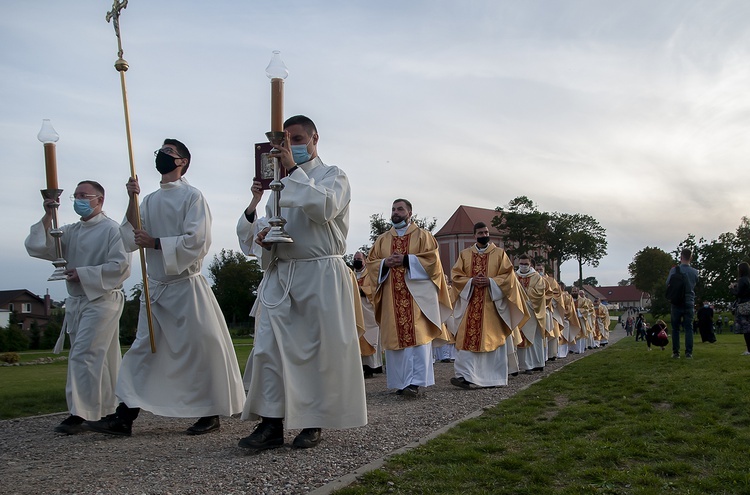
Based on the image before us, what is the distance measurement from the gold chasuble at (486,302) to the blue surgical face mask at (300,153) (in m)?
5.55

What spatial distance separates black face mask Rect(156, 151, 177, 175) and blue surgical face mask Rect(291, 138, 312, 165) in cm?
157

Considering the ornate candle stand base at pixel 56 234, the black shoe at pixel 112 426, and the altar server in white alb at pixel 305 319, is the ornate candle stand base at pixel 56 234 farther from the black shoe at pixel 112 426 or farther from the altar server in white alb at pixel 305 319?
the altar server in white alb at pixel 305 319

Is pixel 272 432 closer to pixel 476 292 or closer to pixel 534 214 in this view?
pixel 476 292

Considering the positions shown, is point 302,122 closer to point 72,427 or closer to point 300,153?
point 300,153

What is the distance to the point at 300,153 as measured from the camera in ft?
18.4

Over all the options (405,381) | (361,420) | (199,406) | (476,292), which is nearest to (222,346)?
(199,406)

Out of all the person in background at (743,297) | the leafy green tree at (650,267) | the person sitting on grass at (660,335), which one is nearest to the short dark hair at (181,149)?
the person in background at (743,297)

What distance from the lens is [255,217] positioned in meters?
6.01

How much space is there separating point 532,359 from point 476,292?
357cm

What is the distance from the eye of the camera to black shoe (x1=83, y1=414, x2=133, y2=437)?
599 cm

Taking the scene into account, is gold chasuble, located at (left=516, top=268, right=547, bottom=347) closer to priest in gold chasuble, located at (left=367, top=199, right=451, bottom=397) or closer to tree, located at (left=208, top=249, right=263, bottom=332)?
priest in gold chasuble, located at (left=367, top=199, right=451, bottom=397)

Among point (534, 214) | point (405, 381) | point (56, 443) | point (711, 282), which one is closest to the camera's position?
point (56, 443)

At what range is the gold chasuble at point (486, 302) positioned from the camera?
10.5 meters

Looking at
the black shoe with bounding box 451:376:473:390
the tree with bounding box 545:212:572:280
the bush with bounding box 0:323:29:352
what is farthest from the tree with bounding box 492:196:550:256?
the black shoe with bounding box 451:376:473:390
